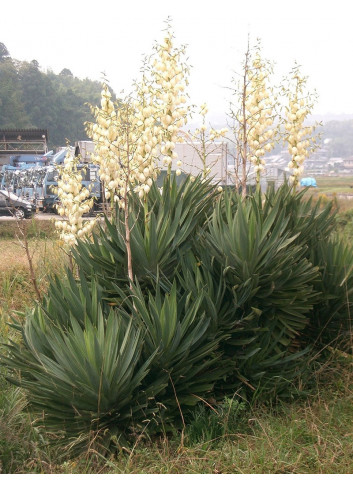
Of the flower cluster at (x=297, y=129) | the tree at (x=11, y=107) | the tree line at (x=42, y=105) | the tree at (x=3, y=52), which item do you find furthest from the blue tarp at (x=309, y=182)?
the tree at (x=3, y=52)

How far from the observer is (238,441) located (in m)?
4.13

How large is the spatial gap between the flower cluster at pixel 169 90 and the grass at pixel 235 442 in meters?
2.06

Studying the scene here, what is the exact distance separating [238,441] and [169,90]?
2.77 metres

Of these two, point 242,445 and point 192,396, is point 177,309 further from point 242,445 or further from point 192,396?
point 242,445

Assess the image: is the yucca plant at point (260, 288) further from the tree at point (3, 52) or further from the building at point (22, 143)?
the tree at point (3, 52)

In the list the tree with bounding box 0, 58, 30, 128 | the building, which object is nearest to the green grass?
the building

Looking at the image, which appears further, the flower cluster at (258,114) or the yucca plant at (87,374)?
the flower cluster at (258,114)

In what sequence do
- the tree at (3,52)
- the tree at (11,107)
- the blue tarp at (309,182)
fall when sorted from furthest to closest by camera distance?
the tree at (3,52)
the tree at (11,107)
the blue tarp at (309,182)

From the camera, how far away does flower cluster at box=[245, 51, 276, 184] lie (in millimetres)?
6156

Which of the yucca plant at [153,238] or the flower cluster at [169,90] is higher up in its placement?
the flower cluster at [169,90]

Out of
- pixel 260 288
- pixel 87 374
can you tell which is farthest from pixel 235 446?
pixel 260 288

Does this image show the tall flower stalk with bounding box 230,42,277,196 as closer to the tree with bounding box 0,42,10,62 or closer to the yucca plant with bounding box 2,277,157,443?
the yucca plant with bounding box 2,277,157,443

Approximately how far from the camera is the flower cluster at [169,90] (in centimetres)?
539

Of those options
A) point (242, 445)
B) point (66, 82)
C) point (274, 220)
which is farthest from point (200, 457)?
point (66, 82)
